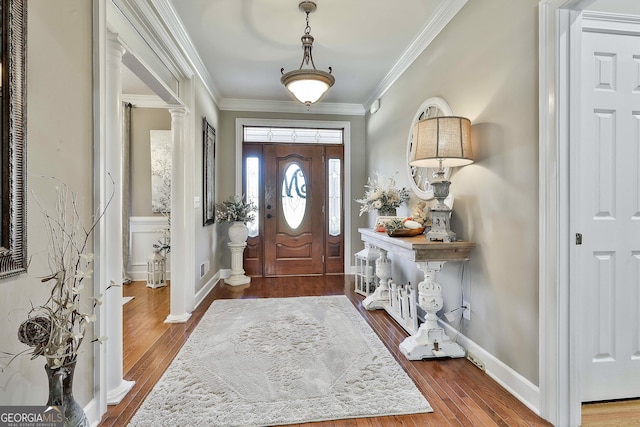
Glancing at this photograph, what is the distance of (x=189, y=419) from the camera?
1.68m

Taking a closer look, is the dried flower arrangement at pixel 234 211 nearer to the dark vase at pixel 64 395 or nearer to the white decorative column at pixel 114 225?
the white decorative column at pixel 114 225

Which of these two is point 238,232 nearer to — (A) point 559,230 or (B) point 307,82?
(B) point 307,82

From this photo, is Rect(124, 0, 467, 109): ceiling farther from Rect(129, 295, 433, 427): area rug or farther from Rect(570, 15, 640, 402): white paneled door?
Rect(129, 295, 433, 427): area rug

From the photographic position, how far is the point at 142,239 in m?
4.89

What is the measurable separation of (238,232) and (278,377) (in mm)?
2871

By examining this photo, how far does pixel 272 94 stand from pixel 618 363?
15.1 feet

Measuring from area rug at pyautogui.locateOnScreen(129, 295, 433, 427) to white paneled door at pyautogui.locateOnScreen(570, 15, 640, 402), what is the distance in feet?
3.40

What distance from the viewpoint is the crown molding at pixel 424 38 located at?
256 cm

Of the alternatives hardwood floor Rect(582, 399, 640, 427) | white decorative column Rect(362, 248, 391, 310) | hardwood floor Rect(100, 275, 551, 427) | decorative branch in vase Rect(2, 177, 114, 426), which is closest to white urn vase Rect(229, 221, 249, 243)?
hardwood floor Rect(100, 275, 551, 427)

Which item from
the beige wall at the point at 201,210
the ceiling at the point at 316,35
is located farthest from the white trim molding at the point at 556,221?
the beige wall at the point at 201,210

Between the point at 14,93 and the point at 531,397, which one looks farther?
the point at 531,397

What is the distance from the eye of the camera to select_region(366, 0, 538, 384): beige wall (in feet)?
5.94

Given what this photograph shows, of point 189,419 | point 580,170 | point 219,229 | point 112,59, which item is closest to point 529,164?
point 580,170

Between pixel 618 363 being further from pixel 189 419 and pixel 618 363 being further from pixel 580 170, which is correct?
pixel 189 419
